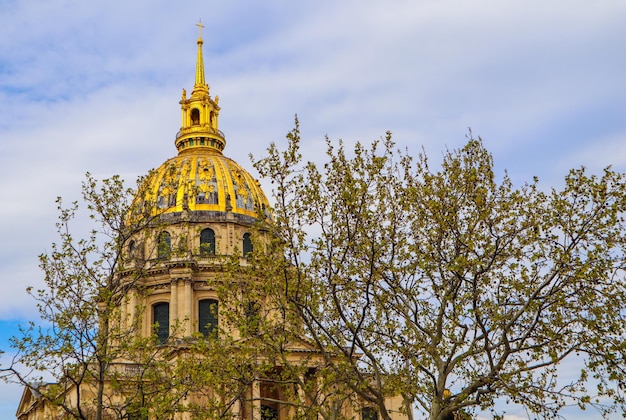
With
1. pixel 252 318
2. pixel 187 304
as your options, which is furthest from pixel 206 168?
pixel 252 318

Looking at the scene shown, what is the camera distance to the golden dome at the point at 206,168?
2635 inches

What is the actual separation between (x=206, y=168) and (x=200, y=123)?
35.5 feet

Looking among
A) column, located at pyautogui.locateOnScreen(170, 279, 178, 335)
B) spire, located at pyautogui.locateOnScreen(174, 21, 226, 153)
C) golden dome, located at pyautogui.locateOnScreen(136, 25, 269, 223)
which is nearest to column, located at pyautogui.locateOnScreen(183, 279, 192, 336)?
column, located at pyautogui.locateOnScreen(170, 279, 178, 335)

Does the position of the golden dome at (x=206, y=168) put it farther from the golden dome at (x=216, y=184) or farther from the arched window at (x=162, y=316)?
the arched window at (x=162, y=316)

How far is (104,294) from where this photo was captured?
22719 mm

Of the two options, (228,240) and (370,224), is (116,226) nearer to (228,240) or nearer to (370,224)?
(370,224)

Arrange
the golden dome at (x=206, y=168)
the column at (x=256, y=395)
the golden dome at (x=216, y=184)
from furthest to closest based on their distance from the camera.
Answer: the golden dome at (x=216, y=184)
the golden dome at (x=206, y=168)
the column at (x=256, y=395)

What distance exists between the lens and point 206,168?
7112 centimetres

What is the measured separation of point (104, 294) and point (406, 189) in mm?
9639

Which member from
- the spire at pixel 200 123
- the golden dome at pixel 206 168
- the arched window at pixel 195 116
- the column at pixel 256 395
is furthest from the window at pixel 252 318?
the arched window at pixel 195 116

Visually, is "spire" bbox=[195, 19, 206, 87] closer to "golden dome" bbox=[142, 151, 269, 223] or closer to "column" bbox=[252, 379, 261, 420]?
"golden dome" bbox=[142, 151, 269, 223]

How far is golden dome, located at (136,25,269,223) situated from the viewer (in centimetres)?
6694

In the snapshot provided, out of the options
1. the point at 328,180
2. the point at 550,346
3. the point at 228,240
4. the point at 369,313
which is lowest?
the point at 550,346

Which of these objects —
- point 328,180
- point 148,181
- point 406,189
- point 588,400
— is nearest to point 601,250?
point 588,400
